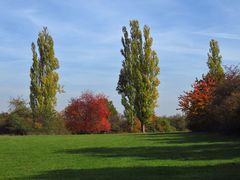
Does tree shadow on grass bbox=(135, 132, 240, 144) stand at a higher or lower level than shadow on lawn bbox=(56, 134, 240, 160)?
higher

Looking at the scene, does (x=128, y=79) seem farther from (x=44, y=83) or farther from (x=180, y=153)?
(x=180, y=153)

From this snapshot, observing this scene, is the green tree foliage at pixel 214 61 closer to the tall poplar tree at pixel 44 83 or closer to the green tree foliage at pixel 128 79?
the green tree foliage at pixel 128 79

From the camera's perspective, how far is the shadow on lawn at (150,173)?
12141 mm

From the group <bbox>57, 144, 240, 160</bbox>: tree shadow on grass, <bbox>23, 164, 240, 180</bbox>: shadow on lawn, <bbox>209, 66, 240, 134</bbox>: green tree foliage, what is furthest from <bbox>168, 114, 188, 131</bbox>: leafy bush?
<bbox>23, 164, 240, 180</bbox>: shadow on lawn

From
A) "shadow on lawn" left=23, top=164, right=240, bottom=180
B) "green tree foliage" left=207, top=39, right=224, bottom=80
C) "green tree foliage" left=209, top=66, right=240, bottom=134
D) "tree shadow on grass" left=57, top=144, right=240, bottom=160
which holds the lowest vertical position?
"shadow on lawn" left=23, top=164, right=240, bottom=180

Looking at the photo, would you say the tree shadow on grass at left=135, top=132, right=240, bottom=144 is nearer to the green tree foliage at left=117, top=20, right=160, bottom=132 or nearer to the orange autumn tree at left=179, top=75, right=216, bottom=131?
the orange autumn tree at left=179, top=75, right=216, bottom=131

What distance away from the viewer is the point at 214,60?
67.0 metres

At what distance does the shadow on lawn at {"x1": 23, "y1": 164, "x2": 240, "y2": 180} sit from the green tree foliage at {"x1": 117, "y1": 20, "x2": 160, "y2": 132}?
48880mm

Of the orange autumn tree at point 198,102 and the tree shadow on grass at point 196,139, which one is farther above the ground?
the orange autumn tree at point 198,102

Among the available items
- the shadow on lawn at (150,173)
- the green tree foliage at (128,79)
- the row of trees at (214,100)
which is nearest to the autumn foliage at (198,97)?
the row of trees at (214,100)

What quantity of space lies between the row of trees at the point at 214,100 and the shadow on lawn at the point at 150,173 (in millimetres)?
21769

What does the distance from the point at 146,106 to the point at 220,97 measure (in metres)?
20.4

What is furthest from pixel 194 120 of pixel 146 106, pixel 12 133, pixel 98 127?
pixel 12 133

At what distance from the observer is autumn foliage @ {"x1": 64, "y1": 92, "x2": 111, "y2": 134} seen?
70.2 m
